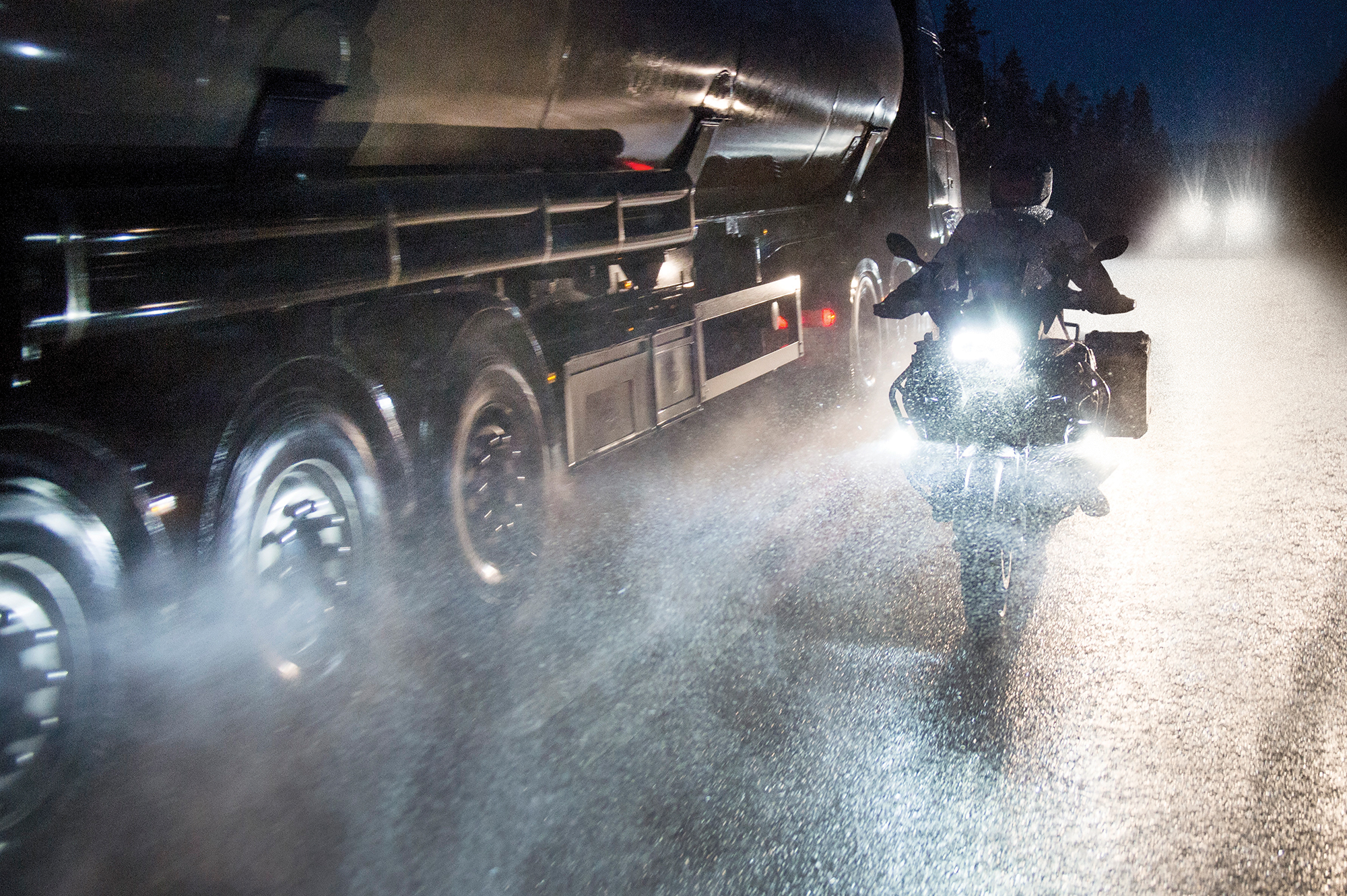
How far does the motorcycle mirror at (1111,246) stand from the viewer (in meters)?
5.29

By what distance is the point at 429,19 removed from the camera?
407 centimetres

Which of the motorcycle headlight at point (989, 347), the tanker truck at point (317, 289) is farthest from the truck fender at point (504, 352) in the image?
the motorcycle headlight at point (989, 347)

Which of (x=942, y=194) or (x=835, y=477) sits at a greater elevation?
(x=942, y=194)

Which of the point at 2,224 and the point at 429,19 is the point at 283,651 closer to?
the point at 2,224

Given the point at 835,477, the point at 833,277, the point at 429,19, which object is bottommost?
the point at 835,477

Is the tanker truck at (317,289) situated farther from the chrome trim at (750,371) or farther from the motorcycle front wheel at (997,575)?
the motorcycle front wheel at (997,575)

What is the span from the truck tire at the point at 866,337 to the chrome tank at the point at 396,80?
118 inches

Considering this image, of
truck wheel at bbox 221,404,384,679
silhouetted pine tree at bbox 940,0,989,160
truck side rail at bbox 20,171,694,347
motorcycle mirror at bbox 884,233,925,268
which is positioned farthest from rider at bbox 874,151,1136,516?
silhouetted pine tree at bbox 940,0,989,160

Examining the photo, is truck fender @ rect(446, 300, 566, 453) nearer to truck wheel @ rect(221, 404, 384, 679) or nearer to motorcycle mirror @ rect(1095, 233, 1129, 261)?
truck wheel @ rect(221, 404, 384, 679)

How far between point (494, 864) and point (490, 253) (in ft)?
8.57

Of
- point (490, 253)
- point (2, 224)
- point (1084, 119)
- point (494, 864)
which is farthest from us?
point (1084, 119)

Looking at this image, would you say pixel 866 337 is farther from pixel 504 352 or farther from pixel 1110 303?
pixel 504 352

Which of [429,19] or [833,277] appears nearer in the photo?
[429,19]

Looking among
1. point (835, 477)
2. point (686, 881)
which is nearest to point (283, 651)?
point (686, 881)
